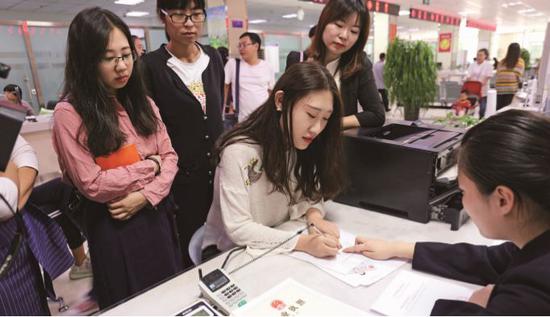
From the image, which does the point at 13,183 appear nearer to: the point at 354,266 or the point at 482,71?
the point at 354,266

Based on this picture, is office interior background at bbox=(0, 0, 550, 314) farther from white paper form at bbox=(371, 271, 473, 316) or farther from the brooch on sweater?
the brooch on sweater

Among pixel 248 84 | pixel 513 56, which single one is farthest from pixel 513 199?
pixel 513 56

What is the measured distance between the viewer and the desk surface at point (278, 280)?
85 cm

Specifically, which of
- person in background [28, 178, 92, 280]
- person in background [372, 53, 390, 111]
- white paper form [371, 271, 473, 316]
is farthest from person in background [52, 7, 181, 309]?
person in background [372, 53, 390, 111]

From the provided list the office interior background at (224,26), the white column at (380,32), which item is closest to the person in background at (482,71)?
the office interior background at (224,26)

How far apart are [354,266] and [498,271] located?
34 centimetres

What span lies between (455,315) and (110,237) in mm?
999

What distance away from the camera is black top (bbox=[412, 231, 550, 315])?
583mm

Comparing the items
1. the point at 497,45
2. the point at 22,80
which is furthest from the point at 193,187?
the point at 497,45

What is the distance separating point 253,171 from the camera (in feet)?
3.90

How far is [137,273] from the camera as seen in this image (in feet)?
4.06

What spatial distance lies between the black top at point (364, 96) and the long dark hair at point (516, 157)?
2.70ft

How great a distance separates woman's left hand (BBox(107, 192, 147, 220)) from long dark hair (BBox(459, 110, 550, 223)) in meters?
0.97

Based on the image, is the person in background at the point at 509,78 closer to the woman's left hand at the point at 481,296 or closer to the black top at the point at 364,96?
the black top at the point at 364,96
